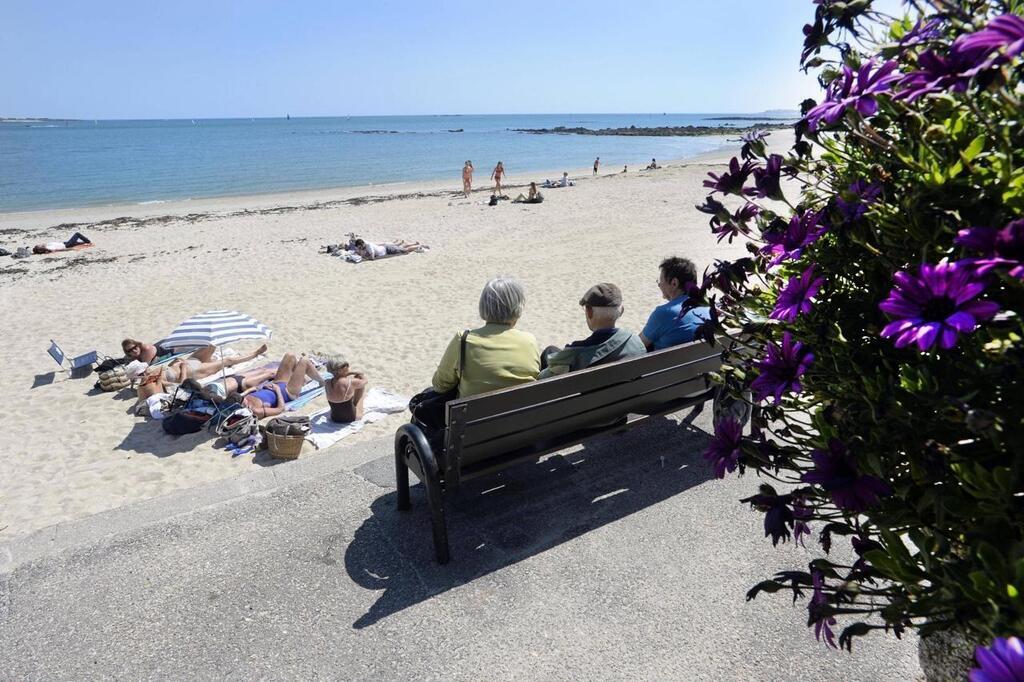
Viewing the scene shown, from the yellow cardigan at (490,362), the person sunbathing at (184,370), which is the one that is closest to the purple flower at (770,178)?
the yellow cardigan at (490,362)

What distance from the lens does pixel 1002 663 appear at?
82 centimetres

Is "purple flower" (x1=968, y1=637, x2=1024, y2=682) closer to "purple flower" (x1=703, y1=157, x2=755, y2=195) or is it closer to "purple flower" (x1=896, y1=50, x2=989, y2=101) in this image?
"purple flower" (x1=896, y1=50, x2=989, y2=101)

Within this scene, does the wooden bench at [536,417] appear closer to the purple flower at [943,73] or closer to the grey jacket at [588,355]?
the grey jacket at [588,355]

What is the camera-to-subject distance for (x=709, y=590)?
119 inches

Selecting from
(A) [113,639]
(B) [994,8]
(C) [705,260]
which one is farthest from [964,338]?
(C) [705,260]

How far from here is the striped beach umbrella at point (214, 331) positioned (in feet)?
20.2

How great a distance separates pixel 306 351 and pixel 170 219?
1695cm

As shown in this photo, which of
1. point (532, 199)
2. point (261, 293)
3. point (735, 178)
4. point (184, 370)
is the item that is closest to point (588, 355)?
point (735, 178)

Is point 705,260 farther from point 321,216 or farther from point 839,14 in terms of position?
point 321,216

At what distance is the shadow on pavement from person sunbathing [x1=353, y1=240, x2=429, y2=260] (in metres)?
9.76

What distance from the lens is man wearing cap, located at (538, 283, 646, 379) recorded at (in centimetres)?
385

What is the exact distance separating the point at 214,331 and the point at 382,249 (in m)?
7.70

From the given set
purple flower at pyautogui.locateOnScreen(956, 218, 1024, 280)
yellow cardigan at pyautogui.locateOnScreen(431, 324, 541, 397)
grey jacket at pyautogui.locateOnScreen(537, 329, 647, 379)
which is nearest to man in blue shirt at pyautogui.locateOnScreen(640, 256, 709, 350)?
grey jacket at pyautogui.locateOnScreen(537, 329, 647, 379)

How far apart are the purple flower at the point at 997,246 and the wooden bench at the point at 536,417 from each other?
214cm
